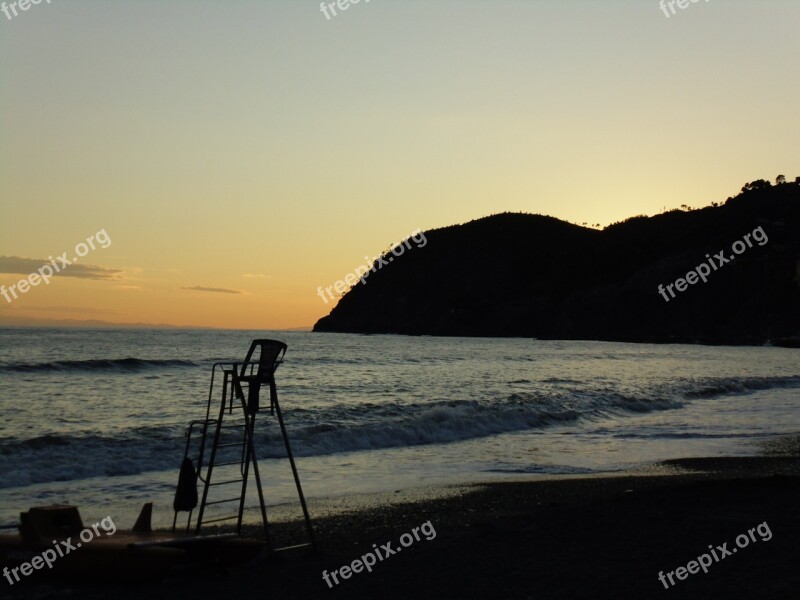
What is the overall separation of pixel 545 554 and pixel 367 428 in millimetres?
12617

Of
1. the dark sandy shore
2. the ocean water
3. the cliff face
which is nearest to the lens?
the dark sandy shore

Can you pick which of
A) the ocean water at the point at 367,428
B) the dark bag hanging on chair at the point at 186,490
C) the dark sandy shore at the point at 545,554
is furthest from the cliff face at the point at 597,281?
the dark bag hanging on chair at the point at 186,490

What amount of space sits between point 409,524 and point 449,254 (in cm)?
16083

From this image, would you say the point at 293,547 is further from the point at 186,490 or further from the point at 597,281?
the point at 597,281

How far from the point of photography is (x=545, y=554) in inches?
305

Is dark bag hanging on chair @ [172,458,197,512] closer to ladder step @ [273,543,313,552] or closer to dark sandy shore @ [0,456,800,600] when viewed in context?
dark sandy shore @ [0,456,800,600]

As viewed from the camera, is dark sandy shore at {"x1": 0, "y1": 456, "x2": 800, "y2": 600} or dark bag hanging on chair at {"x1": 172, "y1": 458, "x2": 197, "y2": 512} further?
dark bag hanging on chair at {"x1": 172, "y1": 458, "x2": 197, "y2": 512}

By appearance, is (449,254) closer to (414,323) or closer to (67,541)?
(414,323)

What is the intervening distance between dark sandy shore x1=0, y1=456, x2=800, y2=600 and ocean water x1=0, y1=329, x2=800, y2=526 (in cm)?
271

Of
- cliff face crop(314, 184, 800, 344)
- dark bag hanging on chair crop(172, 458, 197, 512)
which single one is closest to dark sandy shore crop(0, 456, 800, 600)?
dark bag hanging on chair crop(172, 458, 197, 512)

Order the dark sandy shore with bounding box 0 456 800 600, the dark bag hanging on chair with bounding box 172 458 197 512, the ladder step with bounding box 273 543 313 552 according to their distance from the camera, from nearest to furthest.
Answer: the dark sandy shore with bounding box 0 456 800 600
the dark bag hanging on chair with bounding box 172 458 197 512
the ladder step with bounding box 273 543 313 552

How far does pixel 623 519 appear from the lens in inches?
353

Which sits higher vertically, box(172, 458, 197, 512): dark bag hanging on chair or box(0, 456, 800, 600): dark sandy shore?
box(172, 458, 197, 512): dark bag hanging on chair

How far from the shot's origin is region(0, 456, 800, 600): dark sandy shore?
266 inches
